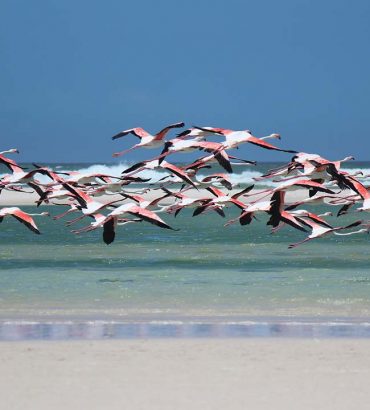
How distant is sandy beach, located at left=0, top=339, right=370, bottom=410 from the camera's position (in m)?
10.2

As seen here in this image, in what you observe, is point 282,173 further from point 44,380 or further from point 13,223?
point 13,223

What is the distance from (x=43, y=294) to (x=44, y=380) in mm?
6890

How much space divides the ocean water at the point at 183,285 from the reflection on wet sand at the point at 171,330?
0.04 feet

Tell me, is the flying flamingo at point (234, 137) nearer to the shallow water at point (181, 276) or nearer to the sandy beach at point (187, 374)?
the shallow water at point (181, 276)

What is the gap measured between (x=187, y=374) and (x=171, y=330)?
2.70m

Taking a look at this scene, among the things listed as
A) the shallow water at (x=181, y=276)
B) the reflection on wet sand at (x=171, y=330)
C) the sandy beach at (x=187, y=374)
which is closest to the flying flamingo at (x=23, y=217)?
the shallow water at (x=181, y=276)

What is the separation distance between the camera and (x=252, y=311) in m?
15.9

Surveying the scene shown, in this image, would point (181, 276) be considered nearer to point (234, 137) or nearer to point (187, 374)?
point (234, 137)

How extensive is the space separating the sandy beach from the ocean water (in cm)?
95

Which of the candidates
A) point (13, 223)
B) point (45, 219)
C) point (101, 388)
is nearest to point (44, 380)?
point (101, 388)

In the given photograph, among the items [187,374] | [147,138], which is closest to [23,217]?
[147,138]

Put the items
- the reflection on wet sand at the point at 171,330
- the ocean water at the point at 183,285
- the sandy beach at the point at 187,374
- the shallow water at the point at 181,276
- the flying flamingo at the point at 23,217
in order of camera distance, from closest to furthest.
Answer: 1. the sandy beach at the point at 187,374
2. the reflection on wet sand at the point at 171,330
3. the ocean water at the point at 183,285
4. the shallow water at the point at 181,276
5. the flying flamingo at the point at 23,217

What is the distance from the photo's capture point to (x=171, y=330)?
1409 centimetres

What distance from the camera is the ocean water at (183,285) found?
14.7 m
